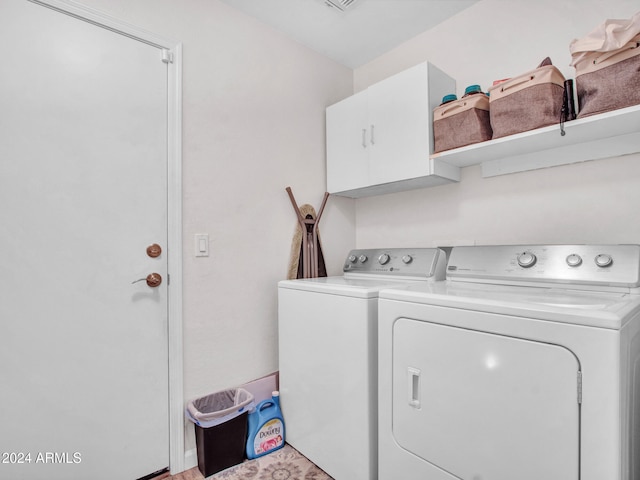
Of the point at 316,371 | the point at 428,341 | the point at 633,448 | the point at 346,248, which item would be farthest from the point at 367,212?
the point at 633,448

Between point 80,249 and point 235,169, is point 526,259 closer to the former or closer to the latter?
point 235,169

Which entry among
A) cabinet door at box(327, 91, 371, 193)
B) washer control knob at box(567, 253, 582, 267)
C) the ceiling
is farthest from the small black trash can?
the ceiling

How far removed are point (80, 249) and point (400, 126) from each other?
1.69 metres

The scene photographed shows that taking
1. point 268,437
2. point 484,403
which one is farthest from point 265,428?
point 484,403

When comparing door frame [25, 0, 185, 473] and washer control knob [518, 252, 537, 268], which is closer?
washer control knob [518, 252, 537, 268]

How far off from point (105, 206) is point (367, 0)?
173 cm

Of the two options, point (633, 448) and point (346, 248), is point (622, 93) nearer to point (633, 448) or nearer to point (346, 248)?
point (633, 448)

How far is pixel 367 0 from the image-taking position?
185 cm

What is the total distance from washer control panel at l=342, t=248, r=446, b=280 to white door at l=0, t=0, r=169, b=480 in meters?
1.12

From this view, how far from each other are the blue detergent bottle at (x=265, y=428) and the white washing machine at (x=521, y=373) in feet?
2.30

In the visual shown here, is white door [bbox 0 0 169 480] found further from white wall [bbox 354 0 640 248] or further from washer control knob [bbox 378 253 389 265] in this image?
white wall [bbox 354 0 640 248]

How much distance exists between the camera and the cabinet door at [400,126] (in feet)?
5.88

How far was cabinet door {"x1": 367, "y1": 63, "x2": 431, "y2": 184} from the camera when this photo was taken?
5.88ft

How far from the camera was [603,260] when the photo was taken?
122 centimetres
